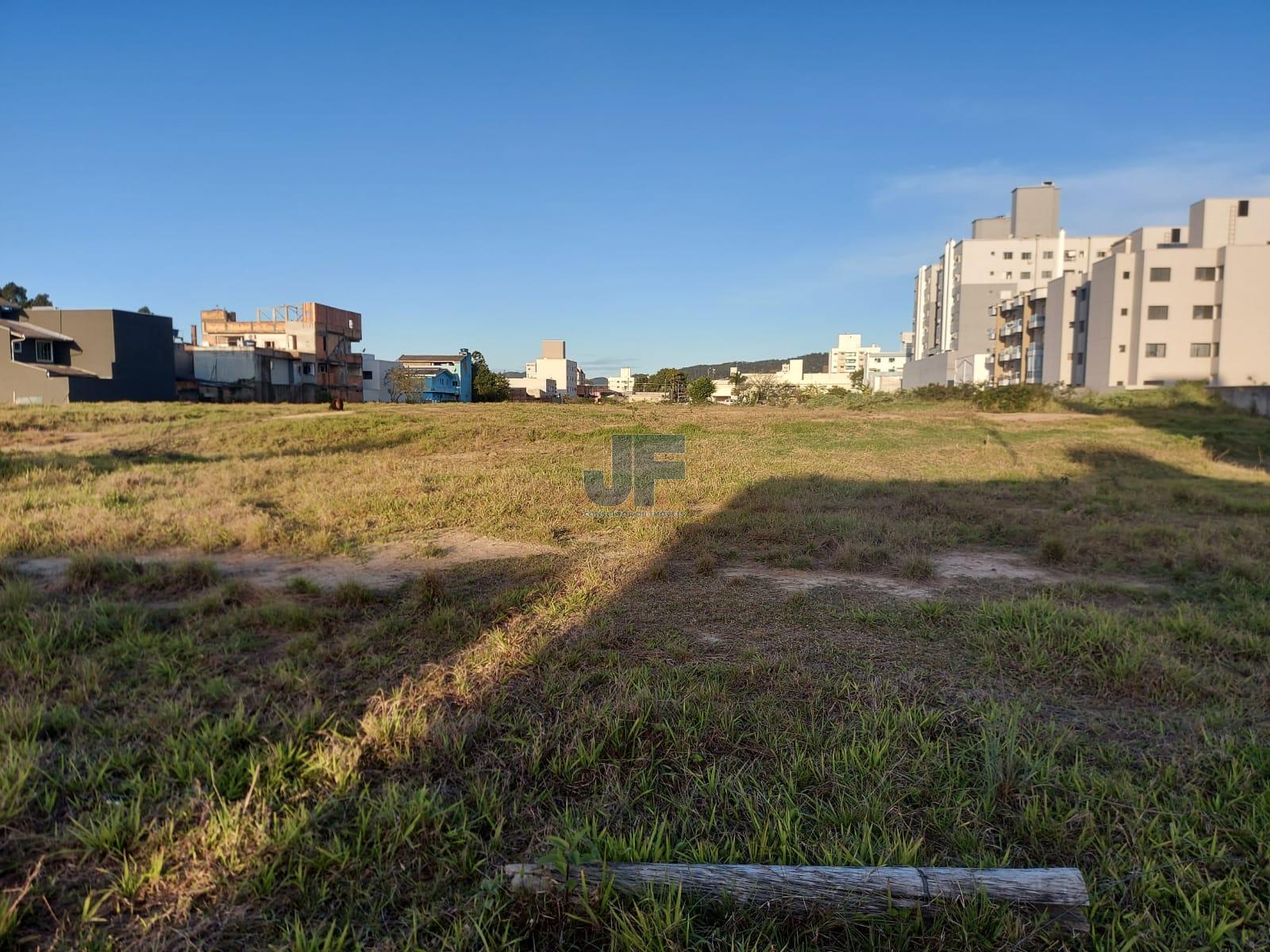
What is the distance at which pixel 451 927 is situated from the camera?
7.34 ft

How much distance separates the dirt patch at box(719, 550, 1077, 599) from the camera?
620 centimetres

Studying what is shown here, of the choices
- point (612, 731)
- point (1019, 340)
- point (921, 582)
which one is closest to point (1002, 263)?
point (1019, 340)

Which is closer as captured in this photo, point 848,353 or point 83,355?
point 83,355

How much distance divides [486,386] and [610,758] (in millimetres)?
57080

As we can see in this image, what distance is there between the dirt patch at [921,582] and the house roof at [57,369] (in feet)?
155

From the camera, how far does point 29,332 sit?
39688 millimetres

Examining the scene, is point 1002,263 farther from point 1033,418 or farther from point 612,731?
point 612,731

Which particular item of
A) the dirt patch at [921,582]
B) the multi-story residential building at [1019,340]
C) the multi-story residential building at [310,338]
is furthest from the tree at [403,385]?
the dirt patch at [921,582]

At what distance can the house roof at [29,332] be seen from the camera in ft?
127

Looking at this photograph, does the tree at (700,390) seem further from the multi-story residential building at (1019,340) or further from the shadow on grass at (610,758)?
the shadow on grass at (610,758)

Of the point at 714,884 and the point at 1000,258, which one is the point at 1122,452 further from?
the point at 1000,258

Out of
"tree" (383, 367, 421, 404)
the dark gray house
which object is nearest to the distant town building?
"tree" (383, 367, 421, 404)

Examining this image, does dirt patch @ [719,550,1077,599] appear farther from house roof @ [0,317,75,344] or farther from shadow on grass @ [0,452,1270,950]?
house roof @ [0,317,75,344]

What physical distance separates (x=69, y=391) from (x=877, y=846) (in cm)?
5005
